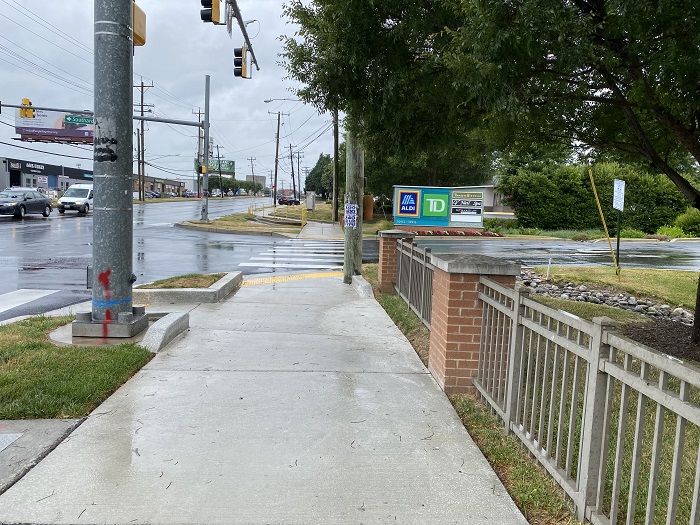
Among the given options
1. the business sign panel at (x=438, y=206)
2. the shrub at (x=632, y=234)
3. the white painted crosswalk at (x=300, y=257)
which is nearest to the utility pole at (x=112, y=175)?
the white painted crosswalk at (x=300, y=257)

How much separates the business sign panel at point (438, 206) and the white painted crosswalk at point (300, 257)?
7.18 meters

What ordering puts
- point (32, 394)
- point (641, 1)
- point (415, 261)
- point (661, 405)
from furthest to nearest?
point (415, 261) < point (32, 394) < point (641, 1) < point (661, 405)

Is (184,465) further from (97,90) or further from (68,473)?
(97,90)

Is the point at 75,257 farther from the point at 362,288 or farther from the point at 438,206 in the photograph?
the point at 438,206

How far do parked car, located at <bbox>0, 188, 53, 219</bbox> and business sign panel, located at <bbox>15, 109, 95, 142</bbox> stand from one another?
112ft

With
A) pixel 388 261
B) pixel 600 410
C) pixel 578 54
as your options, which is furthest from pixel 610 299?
pixel 600 410

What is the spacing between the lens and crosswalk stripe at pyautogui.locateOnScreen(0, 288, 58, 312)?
9287 mm

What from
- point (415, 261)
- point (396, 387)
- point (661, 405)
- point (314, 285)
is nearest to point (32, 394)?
point (396, 387)

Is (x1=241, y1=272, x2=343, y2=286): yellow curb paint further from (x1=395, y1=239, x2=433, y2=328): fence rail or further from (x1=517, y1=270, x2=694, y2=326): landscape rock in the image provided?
(x1=517, y1=270, x2=694, y2=326): landscape rock

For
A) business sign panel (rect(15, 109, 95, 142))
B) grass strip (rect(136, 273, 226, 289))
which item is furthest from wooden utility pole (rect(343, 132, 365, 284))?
business sign panel (rect(15, 109, 95, 142))

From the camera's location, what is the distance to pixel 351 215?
1221cm

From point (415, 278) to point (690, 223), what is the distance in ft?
112

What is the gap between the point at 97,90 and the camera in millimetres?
6117

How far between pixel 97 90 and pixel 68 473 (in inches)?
164
